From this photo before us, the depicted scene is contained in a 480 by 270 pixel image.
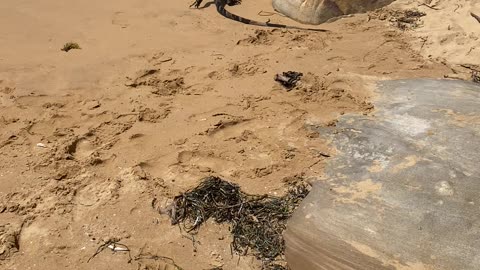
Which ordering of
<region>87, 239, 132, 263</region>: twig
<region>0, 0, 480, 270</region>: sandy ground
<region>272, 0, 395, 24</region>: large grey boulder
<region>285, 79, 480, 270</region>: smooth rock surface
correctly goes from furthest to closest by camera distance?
<region>272, 0, 395, 24</region>: large grey boulder → <region>0, 0, 480, 270</region>: sandy ground → <region>87, 239, 132, 263</region>: twig → <region>285, 79, 480, 270</region>: smooth rock surface

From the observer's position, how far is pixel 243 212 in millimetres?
3037

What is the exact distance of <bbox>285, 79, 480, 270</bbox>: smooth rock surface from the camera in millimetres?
2500

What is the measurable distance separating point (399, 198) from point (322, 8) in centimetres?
349

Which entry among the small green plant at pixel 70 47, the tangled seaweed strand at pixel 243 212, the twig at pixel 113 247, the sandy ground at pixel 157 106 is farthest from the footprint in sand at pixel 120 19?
the twig at pixel 113 247

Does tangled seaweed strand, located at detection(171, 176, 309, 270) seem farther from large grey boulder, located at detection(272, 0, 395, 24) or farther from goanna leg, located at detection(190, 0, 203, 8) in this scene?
goanna leg, located at detection(190, 0, 203, 8)

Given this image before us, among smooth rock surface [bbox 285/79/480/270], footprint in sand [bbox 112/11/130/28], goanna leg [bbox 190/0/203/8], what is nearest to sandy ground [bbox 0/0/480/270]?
footprint in sand [bbox 112/11/130/28]

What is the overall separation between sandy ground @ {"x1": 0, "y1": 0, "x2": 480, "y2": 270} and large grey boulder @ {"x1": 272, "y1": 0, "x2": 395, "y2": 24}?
14 centimetres

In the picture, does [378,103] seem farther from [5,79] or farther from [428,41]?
[5,79]

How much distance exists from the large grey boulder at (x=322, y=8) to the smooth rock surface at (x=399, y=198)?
2.48 m

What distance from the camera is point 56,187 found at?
3.26 metres

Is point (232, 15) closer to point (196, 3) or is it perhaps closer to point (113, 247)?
point (196, 3)

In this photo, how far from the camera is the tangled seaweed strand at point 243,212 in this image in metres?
2.82

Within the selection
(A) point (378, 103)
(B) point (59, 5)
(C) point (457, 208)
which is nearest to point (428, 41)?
(A) point (378, 103)

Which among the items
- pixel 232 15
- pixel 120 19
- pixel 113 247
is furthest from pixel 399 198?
pixel 120 19
